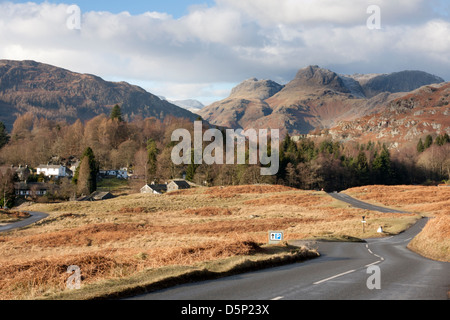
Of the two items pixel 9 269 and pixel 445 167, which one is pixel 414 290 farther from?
pixel 445 167

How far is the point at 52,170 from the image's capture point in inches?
5192

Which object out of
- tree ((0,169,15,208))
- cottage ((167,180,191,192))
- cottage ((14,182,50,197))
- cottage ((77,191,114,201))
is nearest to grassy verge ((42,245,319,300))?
cottage ((77,191,114,201))

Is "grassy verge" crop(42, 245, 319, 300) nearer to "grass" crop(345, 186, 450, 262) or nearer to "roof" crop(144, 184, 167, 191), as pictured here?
"grass" crop(345, 186, 450, 262)

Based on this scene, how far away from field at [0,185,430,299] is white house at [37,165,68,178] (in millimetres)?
43536

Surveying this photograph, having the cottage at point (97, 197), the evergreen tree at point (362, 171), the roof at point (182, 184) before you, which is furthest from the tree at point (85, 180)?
the evergreen tree at point (362, 171)

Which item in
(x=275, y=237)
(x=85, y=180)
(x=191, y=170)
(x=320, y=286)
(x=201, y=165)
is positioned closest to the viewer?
(x=320, y=286)

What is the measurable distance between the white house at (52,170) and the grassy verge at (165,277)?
124 m

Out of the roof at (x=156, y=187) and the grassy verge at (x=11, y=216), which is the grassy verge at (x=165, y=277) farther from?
the roof at (x=156, y=187)

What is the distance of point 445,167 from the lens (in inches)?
5768

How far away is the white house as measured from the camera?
13112 cm

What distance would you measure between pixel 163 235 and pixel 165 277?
30.9 m

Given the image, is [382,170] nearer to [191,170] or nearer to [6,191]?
[191,170]

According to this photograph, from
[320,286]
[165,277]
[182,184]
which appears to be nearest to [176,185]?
[182,184]
